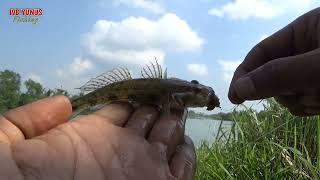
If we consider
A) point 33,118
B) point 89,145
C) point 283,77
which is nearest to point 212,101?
point 283,77

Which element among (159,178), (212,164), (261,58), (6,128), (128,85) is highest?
(261,58)

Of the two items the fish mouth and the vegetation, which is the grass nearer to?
the vegetation

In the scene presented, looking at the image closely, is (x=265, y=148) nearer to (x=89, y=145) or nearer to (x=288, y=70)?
(x=288, y=70)

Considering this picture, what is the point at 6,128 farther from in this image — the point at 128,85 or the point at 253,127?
the point at 253,127

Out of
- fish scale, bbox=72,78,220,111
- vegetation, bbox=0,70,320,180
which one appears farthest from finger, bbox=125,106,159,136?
vegetation, bbox=0,70,320,180

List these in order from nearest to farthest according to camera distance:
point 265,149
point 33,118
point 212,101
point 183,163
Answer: point 33,118
point 183,163
point 212,101
point 265,149

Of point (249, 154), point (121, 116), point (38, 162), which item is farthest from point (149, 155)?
point (249, 154)

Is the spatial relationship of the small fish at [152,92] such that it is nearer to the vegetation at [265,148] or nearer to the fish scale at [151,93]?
the fish scale at [151,93]
